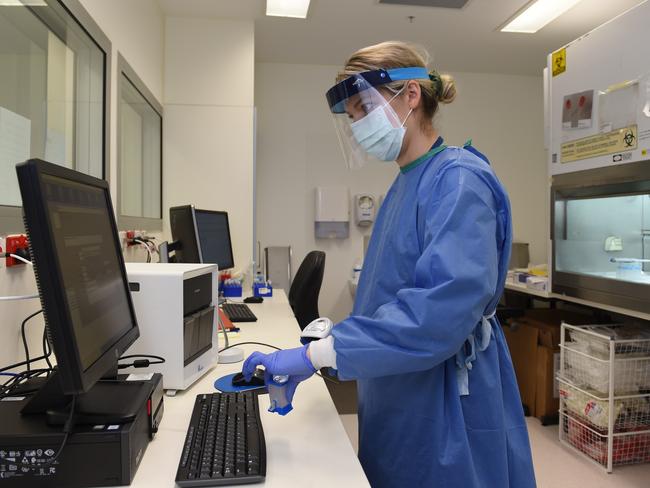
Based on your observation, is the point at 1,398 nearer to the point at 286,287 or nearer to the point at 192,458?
the point at 192,458

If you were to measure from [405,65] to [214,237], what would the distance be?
1715 millimetres

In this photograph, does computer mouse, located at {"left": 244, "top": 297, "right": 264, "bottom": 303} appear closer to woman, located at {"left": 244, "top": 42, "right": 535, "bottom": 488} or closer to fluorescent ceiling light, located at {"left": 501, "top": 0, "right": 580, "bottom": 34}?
woman, located at {"left": 244, "top": 42, "right": 535, "bottom": 488}

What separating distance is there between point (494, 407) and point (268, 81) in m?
3.74

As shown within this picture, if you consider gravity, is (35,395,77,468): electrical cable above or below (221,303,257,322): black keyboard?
above

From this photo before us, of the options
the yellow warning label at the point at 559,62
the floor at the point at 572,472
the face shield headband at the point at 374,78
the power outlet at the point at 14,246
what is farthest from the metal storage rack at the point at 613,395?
the power outlet at the point at 14,246

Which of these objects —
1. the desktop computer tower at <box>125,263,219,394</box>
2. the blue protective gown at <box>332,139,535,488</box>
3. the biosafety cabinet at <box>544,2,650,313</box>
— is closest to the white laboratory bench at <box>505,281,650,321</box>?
the biosafety cabinet at <box>544,2,650,313</box>

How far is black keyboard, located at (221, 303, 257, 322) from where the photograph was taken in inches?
80.5

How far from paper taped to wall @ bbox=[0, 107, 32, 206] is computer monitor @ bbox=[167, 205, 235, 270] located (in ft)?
2.07

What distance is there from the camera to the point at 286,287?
4.20 meters

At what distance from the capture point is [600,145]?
6.88ft

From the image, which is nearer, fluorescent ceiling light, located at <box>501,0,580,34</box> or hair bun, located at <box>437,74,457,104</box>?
hair bun, located at <box>437,74,457,104</box>

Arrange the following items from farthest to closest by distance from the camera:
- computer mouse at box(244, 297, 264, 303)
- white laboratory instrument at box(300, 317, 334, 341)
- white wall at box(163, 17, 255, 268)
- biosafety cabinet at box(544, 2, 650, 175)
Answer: white wall at box(163, 17, 255, 268), computer mouse at box(244, 297, 264, 303), biosafety cabinet at box(544, 2, 650, 175), white laboratory instrument at box(300, 317, 334, 341)

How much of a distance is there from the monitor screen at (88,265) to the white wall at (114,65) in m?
0.40

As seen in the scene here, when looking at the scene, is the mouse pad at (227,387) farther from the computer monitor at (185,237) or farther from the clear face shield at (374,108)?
the computer monitor at (185,237)
